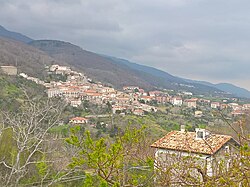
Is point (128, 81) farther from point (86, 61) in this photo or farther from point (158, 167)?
point (158, 167)

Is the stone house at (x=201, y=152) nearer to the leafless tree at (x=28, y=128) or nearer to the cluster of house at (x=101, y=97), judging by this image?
the leafless tree at (x=28, y=128)

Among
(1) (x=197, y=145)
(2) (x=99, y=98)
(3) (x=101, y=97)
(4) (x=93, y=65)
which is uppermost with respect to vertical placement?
(4) (x=93, y=65)

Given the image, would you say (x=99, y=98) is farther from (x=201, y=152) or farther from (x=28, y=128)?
(x=201, y=152)

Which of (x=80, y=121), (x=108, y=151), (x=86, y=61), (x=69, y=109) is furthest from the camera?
(x=86, y=61)

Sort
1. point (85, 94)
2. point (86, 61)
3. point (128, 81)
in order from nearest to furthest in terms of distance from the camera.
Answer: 1. point (85, 94)
2. point (128, 81)
3. point (86, 61)

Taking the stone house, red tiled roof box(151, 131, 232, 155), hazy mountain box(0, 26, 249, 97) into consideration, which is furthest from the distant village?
the stone house

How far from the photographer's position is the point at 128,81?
12488 centimetres

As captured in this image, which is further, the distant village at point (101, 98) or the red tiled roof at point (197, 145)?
the distant village at point (101, 98)

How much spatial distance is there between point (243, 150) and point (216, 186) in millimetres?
369

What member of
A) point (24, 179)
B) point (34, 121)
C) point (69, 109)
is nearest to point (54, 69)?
point (69, 109)

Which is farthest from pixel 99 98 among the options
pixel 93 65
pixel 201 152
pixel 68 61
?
pixel 93 65

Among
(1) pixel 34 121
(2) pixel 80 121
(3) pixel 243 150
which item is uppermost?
(3) pixel 243 150

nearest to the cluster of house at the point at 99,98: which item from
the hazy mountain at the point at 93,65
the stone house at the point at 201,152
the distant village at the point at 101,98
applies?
the distant village at the point at 101,98

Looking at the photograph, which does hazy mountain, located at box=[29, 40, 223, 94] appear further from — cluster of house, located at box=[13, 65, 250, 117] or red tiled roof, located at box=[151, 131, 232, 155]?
red tiled roof, located at box=[151, 131, 232, 155]
